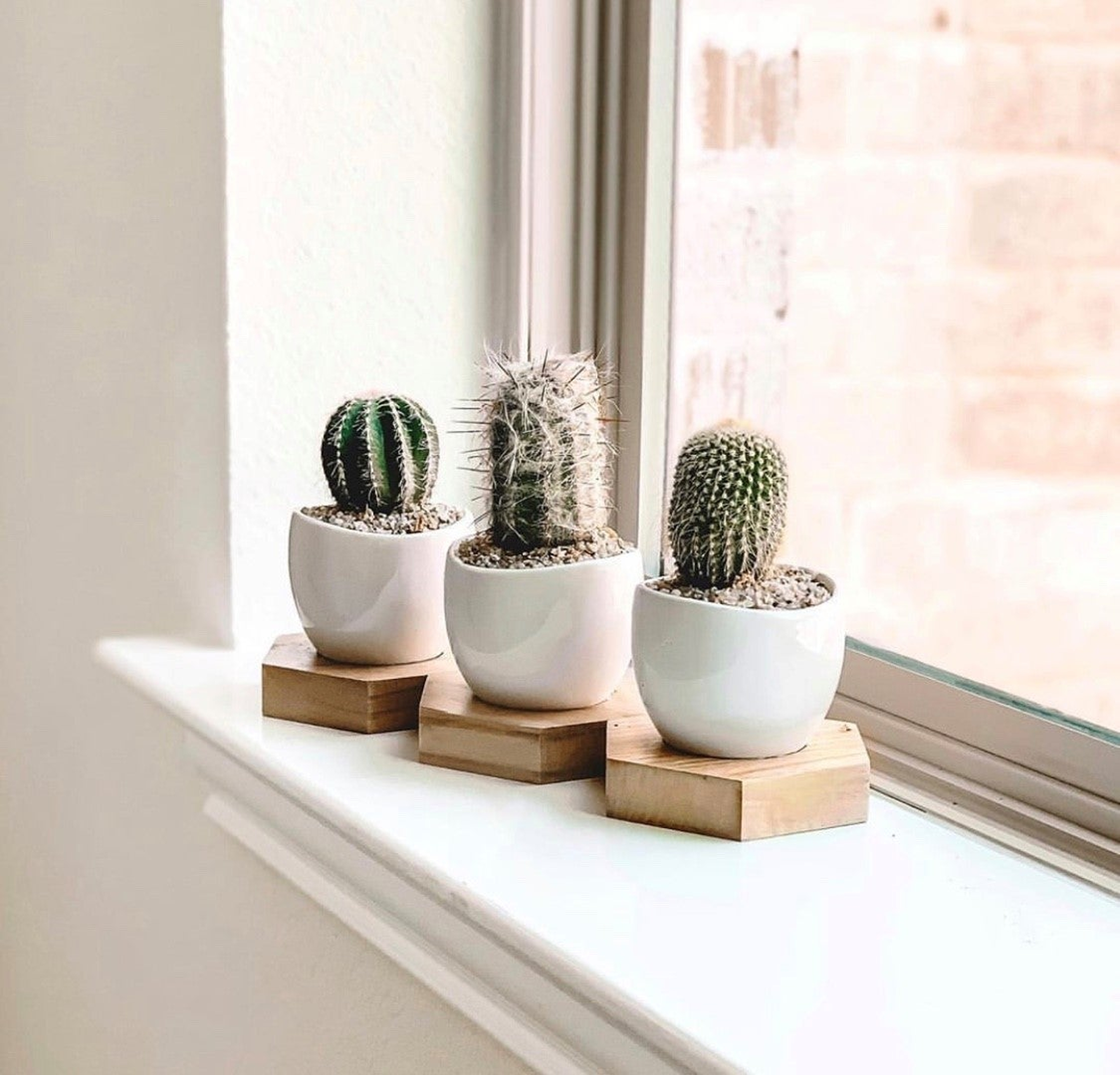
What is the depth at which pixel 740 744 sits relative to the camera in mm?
787

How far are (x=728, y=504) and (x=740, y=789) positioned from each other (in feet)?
0.50

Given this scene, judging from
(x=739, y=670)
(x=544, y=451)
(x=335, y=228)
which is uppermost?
(x=335, y=228)

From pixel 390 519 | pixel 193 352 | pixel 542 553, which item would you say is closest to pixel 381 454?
pixel 390 519

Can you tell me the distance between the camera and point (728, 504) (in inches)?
30.3

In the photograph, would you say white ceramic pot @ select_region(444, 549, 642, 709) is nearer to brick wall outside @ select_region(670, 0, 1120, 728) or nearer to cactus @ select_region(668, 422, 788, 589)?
cactus @ select_region(668, 422, 788, 589)

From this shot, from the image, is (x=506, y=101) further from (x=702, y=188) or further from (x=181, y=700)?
(x=181, y=700)

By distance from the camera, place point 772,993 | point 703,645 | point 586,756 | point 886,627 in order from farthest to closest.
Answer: point 886,627, point 586,756, point 703,645, point 772,993

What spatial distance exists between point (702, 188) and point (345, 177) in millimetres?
279

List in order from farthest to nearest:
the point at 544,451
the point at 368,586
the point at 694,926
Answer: the point at 368,586 < the point at 544,451 < the point at 694,926

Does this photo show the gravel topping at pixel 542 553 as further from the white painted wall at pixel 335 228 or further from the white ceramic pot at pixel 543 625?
the white painted wall at pixel 335 228

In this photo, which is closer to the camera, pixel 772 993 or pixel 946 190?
pixel 772 993

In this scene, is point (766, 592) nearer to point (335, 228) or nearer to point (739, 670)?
point (739, 670)

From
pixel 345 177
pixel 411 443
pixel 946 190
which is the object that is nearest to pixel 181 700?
pixel 411 443

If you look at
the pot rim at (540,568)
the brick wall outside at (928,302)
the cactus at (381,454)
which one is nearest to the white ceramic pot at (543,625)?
the pot rim at (540,568)
